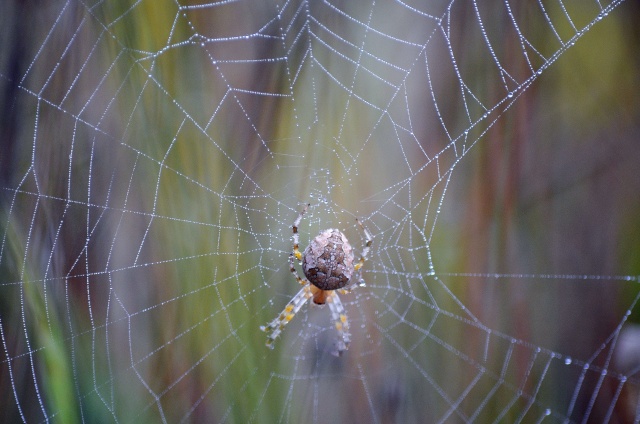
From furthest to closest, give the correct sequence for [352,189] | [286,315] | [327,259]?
[327,259]
[286,315]
[352,189]

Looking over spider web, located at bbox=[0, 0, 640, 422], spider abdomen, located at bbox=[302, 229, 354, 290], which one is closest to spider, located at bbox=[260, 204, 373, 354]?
spider abdomen, located at bbox=[302, 229, 354, 290]

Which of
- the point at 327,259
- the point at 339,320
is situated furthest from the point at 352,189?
the point at 339,320

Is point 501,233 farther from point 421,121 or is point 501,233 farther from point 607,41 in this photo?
point 607,41

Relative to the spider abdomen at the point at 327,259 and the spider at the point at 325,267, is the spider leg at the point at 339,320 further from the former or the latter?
the spider abdomen at the point at 327,259

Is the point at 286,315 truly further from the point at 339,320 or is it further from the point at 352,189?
the point at 352,189

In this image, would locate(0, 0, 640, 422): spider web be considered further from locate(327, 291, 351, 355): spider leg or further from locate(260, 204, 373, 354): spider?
locate(260, 204, 373, 354): spider

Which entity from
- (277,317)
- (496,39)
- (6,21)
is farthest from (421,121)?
(6,21)
